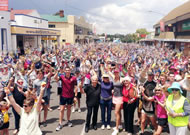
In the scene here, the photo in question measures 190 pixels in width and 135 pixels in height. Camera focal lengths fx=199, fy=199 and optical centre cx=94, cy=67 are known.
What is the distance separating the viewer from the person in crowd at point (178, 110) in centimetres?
391

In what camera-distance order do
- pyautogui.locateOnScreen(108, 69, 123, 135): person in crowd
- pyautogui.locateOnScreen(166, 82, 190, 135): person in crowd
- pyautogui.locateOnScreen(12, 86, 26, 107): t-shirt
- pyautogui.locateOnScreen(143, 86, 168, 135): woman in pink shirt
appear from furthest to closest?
pyautogui.locateOnScreen(108, 69, 123, 135): person in crowd
pyautogui.locateOnScreen(12, 86, 26, 107): t-shirt
pyautogui.locateOnScreen(143, 86, 168, 135): woman in pink shirt
pyautogui.locateOnScreen(166, 82, 190, 135): person in crowd

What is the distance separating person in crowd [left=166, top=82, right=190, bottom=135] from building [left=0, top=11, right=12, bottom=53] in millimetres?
20976

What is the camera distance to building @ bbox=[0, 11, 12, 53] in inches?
855

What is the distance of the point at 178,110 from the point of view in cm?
393

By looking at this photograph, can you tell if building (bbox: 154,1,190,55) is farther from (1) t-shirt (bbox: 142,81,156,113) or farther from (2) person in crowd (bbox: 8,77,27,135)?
(2) person in crowd (bbox: 8,77,27,135)

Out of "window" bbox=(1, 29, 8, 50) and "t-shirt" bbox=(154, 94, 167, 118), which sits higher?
"window" bbox=(1, 29, 8, 50)

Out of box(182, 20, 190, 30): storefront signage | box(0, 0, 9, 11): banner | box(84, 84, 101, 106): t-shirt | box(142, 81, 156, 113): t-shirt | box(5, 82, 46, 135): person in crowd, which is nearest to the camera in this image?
box(5, 82, 46, 135): person in crowd

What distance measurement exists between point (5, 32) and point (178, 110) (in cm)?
2228

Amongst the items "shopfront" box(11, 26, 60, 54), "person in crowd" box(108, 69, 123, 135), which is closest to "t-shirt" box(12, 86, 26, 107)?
"person in crowd" box(108, 69, 123, 135)

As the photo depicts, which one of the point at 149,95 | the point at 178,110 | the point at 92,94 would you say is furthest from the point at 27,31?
the point at 178,110

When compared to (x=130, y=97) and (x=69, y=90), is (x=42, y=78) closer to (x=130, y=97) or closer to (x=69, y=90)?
(x=69, y=90)

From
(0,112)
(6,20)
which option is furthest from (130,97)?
(6,20)

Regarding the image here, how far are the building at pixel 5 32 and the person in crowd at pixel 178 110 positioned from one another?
2098cm

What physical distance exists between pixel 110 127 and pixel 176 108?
2547 mm
